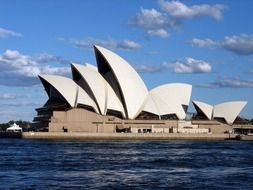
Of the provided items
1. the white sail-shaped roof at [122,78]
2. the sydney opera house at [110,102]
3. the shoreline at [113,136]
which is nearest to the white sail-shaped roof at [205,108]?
the sydney opera house at [110,102]

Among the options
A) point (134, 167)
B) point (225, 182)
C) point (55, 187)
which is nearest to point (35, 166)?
point (134, 167)

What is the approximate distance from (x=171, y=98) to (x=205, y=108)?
8758 millimetres

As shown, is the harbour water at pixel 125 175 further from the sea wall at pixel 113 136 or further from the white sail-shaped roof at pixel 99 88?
the white sail-shaped roof at pixel 99 88

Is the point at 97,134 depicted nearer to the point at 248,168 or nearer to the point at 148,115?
the point at 148,115

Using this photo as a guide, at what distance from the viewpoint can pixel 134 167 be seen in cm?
3378

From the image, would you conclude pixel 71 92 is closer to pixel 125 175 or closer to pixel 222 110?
pixel 222 110

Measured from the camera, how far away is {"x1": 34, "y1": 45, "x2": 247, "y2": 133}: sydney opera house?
3735 inches

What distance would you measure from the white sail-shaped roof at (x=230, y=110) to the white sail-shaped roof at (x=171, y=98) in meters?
7.96

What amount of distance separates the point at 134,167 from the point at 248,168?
6.86 metres

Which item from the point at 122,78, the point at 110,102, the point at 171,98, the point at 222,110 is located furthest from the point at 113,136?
the point at 222,110

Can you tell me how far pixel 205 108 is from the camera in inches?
4392

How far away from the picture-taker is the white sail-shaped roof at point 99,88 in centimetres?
9450

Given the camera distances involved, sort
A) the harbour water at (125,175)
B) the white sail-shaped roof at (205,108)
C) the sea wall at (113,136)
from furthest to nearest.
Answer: the white sail-shaped roof at (205,108) → the sea wall at (113,136) → the harbour water at (125,175)

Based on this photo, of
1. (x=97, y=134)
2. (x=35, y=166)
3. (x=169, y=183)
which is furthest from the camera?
(x=97, y=134)
